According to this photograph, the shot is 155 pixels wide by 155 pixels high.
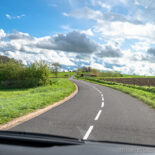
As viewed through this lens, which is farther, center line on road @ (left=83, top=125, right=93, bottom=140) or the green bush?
the green bush

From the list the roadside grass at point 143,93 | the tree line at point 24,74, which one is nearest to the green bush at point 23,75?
the tree line at point 24,74

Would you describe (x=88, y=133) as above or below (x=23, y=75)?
below

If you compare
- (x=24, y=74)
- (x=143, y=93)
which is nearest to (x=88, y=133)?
(x=143, y=93)

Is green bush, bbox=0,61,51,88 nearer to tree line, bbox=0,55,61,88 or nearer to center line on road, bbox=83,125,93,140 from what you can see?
tree line, bbox=0,55,61,88

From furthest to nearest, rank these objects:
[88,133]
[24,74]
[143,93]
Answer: [24,74], [143,93], [88,133]

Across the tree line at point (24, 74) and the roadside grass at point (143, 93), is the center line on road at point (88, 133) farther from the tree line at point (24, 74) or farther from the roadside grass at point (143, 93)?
the tree line at point (24, 74)

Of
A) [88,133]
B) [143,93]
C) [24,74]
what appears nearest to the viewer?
[88,133]

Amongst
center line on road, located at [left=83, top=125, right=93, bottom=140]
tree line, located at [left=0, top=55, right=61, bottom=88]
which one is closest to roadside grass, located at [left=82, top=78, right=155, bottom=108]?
center line on road, located at [left=83, top=125, right=93, bottom=140]

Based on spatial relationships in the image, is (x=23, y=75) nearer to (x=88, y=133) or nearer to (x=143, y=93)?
Answer: (x=143, y=93)

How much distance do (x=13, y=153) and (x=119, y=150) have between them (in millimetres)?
1242

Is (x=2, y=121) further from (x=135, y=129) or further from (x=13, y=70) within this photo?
(x=13, y=70)

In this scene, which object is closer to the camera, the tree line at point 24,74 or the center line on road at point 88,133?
the center line on road at point 88,133

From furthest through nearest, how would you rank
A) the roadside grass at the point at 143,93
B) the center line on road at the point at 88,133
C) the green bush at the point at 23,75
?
1. the green bush at the point at 23,75
2. the roadside grass at the point at 143,93
3. the center line on road at the point at 88,133

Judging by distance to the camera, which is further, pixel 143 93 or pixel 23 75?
pixel 23 75
